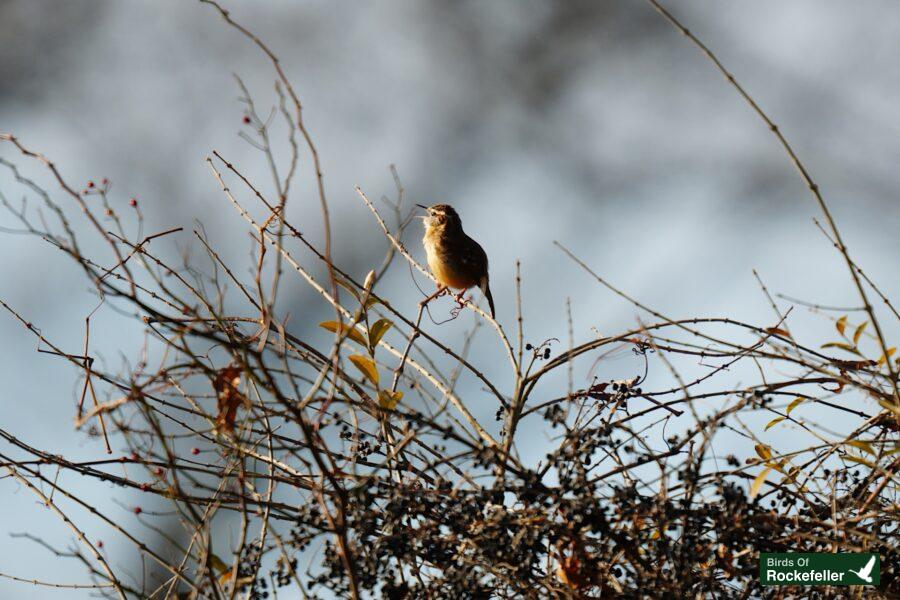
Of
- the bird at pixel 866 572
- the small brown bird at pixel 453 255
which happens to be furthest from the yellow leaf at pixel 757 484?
the small brown bird at pixel 453 255

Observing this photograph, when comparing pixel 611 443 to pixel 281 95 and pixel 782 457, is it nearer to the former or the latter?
pixel 782 457

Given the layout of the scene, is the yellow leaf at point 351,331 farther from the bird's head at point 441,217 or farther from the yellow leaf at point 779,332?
the bird's head at point 441,217

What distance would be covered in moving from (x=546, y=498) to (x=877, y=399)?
0.85 meters

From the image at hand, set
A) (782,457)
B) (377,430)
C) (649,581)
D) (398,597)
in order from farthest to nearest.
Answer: (377,430)
(782,457)
(398,597)
(649,581)

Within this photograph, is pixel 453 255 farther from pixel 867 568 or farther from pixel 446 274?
pixel 867 568

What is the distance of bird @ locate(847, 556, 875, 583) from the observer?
6.18ft

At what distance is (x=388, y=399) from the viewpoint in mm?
2270

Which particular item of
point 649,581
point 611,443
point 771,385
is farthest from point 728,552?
point 771,385

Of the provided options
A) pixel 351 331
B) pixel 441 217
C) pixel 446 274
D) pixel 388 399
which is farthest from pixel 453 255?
pixel 388 399

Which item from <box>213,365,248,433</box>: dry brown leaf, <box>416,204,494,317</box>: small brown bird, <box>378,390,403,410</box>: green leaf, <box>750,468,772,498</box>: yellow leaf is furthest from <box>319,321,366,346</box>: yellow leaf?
<box>416,204,494,317</box>: small brown bird

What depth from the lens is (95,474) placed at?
7.04 ft

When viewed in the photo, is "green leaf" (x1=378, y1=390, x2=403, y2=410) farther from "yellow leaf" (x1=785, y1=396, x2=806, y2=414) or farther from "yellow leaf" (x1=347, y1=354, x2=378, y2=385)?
"yellow leaf" (x1=785, y1=396, x2=806, y2=414)

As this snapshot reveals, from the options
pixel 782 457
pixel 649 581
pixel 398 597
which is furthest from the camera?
pixel 782 457

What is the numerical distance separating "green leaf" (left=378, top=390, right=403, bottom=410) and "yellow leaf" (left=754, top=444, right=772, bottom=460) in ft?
3.18
